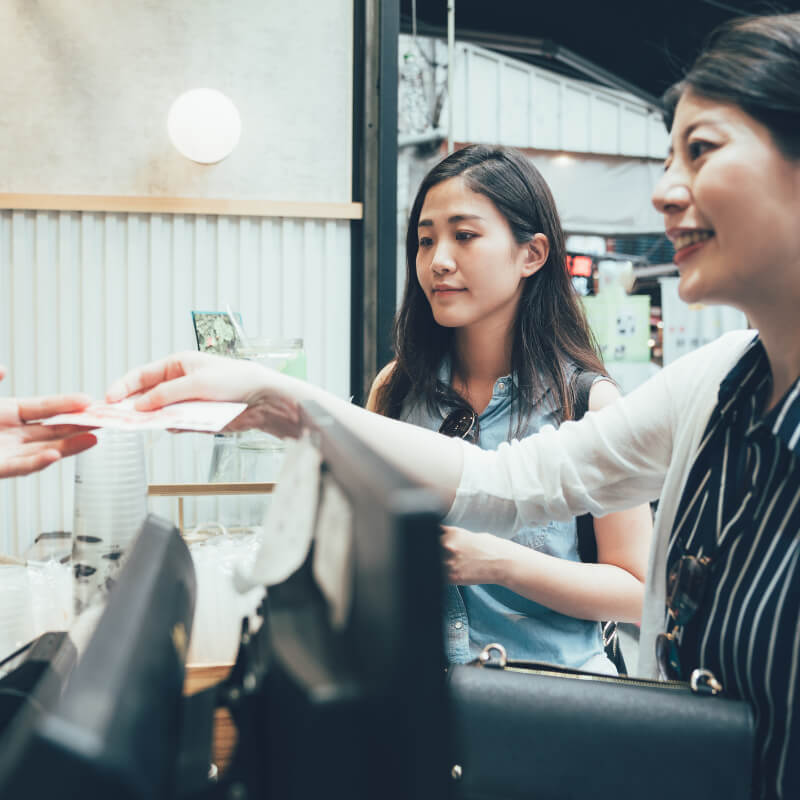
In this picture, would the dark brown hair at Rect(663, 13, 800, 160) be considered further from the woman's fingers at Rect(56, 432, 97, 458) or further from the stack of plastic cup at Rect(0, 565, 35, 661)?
the stack of plastic cup at Rect(0, 565, 35, 661)

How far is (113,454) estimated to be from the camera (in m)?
1.14

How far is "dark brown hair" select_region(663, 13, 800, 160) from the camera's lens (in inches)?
30.5

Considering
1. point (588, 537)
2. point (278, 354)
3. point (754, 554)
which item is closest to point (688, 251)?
point (754, 554)

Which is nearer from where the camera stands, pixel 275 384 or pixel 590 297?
pixel 275 384

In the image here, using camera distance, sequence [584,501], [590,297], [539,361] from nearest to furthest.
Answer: [584,501] → [539,361] → [590,297]

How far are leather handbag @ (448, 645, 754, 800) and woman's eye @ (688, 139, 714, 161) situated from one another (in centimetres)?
57

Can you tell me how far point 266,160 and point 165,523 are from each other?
215 centimetres

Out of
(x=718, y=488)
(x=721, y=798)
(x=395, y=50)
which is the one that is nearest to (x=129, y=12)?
(x=395, y=50)

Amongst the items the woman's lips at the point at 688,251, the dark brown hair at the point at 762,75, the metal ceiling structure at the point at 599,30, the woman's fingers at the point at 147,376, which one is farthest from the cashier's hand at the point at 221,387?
the metal ceiling structure at the point at 599,30

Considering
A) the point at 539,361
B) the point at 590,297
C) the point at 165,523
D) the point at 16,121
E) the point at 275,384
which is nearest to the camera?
the point at 165,523

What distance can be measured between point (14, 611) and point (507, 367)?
3.48 ft

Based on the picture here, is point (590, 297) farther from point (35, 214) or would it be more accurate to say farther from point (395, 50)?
point (35, 214)

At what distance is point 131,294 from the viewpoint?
2.48m

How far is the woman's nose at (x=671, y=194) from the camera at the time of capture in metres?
0.84
